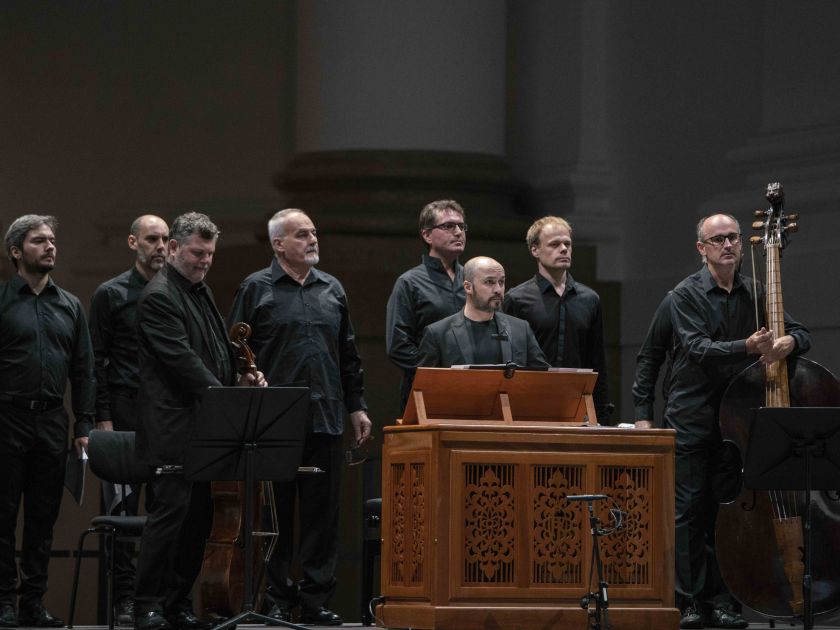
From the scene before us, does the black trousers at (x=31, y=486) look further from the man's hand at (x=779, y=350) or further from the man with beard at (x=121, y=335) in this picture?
the man's hand at (x=779, y=350)

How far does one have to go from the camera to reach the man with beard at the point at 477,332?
22.5 feet

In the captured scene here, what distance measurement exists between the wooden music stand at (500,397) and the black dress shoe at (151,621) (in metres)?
1.11

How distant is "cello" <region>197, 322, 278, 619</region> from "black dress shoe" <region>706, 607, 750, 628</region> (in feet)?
5.78

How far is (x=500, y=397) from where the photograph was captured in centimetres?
649

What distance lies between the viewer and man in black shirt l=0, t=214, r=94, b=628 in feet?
23.7

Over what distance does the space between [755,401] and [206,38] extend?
4984 millimetres

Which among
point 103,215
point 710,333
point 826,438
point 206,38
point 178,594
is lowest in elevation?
point 178,594

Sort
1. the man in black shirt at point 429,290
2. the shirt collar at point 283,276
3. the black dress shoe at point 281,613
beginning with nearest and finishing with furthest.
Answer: the black dress shoe at point 281,613 → the shirt collar at point 283,276 → the man in black shirt at point 429,290

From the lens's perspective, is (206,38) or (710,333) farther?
(206,38)

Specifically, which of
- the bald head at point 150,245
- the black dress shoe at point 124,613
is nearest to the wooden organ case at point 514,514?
the black dress shoe at point 124,613

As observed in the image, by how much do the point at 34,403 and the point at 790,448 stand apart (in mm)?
2985

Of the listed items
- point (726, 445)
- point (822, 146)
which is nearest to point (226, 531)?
point (726, 445)

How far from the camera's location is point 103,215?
10398mm

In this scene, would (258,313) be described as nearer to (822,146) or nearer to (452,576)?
(452,576)
